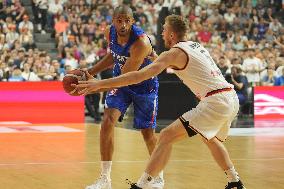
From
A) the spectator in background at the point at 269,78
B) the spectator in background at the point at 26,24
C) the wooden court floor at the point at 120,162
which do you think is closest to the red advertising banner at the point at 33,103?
the wooden court floor at the point at 120,162

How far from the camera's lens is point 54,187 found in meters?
7.43

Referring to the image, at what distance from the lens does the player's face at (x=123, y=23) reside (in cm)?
737

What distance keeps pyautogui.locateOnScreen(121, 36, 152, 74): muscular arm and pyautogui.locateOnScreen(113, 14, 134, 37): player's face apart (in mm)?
185

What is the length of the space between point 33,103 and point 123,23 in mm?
9807

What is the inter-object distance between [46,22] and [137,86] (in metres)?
13.8

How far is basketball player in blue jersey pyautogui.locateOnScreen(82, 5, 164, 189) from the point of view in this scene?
7363mm

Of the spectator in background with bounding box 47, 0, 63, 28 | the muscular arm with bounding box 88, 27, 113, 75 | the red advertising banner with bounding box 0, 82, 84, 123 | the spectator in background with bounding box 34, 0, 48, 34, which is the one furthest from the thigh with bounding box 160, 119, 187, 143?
the spectator in background with bounding box 34, 0, 48, 34

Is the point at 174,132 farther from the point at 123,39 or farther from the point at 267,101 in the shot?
the point at 267,101

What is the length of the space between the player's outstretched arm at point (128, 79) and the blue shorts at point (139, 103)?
4.74 ft

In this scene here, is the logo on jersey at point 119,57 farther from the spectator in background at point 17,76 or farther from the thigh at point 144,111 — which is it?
the spectator in background at point 17,76

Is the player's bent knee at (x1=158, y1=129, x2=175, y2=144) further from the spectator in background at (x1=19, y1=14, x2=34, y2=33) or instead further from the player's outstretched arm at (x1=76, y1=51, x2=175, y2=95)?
the spectator in background at (x1=19, y1=14, x2=34, y2=33)

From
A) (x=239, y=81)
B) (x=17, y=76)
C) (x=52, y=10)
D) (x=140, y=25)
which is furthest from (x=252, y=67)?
(x=17, y=76)

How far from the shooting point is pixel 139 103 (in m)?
7.83

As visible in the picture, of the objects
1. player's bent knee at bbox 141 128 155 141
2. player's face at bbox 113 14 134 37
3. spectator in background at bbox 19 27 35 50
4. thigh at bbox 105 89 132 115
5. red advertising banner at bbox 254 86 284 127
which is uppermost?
player's face at bbox 113 14 134 37
